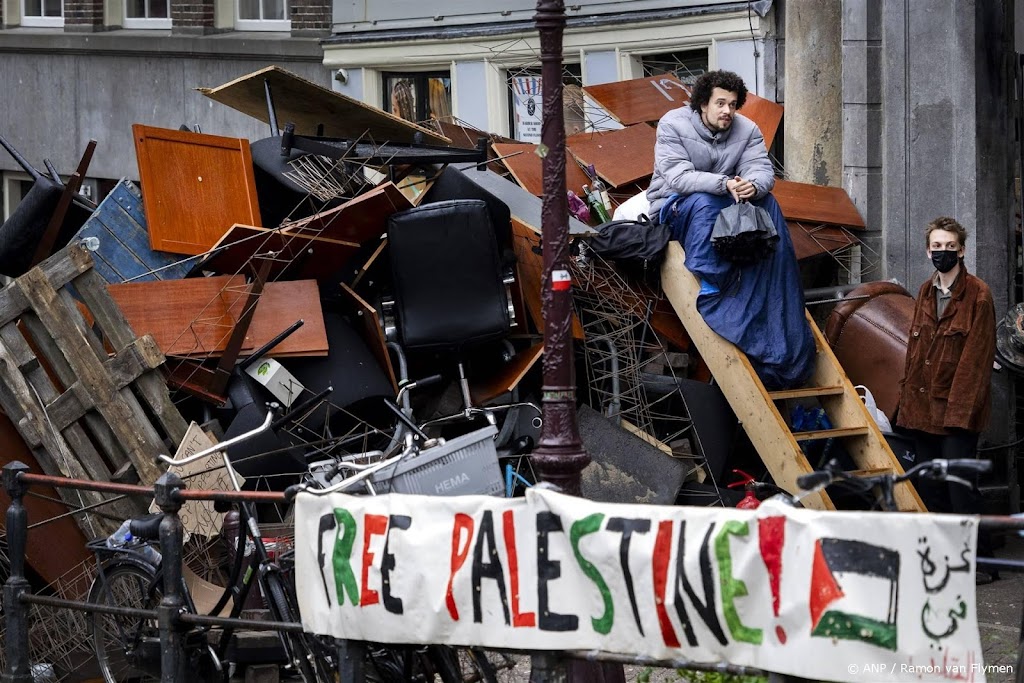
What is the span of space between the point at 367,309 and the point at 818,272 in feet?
12.5

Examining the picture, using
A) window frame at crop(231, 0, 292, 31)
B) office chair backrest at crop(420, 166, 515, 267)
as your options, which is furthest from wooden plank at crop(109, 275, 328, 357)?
window frame at crop(231, 0, 292, 31)

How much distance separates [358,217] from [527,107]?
5.98m

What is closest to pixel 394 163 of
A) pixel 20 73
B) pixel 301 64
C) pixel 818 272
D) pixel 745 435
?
pixel 745 435

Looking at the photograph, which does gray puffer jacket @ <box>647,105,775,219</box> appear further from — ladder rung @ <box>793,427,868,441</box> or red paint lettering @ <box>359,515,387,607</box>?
red paint lettering @ <box>359,515,387,607</box>

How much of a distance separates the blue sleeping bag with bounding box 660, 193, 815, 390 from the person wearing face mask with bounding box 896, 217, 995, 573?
718 mm

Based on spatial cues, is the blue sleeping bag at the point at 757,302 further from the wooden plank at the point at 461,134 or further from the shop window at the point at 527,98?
the shop window at the point at 527,98

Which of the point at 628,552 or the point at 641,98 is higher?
the point at 641,98

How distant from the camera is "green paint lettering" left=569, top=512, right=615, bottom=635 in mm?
4711

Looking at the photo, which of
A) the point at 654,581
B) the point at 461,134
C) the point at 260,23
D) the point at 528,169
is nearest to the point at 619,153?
the point at 528,169

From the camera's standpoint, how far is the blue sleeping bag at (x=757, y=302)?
28.3 ft

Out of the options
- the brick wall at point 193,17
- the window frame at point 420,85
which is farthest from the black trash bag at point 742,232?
the brick wall at point 193,17

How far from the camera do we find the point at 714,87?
8.88m

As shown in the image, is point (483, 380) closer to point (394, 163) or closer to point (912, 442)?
point (394, 163)

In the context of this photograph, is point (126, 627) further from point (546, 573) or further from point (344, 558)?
point (546, 573)
